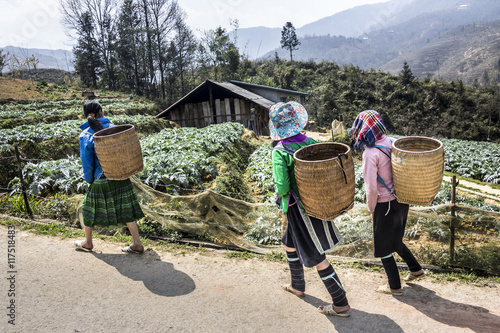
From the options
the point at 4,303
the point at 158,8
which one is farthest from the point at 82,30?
the point at 4,303

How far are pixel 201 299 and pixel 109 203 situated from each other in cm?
194

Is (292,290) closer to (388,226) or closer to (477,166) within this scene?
(388,226)

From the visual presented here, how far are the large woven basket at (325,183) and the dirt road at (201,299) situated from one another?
1181 mm

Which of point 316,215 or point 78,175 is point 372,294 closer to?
point 316,215

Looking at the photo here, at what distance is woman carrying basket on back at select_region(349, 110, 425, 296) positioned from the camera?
340 centimetres

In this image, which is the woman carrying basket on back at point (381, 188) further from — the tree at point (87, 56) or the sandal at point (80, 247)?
the tree at point (87, 56)

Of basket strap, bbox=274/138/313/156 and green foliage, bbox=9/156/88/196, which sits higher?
basket strap, bbox=274/138/313/156

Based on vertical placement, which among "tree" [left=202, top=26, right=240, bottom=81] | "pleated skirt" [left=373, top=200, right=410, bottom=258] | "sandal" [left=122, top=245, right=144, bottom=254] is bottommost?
"sandal" [left=122, top=245, right=144, bottom=254]

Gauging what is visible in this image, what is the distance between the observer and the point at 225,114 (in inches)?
998

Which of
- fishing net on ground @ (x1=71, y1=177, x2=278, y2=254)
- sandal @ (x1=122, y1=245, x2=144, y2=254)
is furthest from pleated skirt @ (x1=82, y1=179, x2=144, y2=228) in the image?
fishing net on ground @ (x1=71, y1=177, x2=278, y2=254)

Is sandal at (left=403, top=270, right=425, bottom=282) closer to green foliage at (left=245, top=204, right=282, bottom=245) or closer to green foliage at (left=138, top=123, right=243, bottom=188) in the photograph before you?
green foliage at (left=245, top=204, right=282, bottom=245)

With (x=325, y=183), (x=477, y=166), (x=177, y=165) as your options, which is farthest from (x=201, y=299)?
(x=477, y=166)

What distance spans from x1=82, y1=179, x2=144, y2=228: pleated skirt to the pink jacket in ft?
10.5

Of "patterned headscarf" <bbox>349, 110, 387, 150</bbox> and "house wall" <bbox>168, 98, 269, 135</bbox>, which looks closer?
"patterned headscarf" <bbox>349, 110, 387, 150</bbox>
